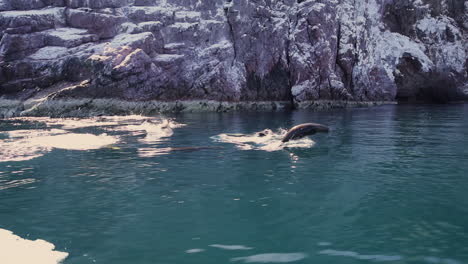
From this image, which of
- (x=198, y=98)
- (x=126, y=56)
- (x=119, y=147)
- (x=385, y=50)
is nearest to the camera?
(x=119, y=147)

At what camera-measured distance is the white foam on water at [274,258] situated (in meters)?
5.72

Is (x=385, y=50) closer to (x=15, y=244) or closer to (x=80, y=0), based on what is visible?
(x=80, y=0)

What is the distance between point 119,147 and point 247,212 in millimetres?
11530

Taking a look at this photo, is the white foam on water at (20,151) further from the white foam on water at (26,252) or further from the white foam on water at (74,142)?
the white foam on water at (26,252)

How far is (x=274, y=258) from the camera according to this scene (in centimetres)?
580

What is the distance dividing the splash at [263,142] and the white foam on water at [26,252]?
1133cm

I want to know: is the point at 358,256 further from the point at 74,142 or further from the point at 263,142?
the point at 74,142

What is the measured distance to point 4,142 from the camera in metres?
19.4

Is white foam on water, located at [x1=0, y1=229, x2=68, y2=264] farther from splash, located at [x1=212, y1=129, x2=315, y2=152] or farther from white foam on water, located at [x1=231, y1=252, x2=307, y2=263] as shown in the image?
splash, located at [x1=212, y1=129, x2=315, y2=152]

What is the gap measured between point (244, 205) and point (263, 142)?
34.6 ft

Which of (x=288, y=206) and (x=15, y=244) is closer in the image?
(x=15, y=244)

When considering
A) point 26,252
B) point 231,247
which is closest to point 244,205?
point 231,247

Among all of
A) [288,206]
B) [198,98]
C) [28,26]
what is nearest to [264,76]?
[198,98]

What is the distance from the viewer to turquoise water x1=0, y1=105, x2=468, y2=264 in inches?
242
